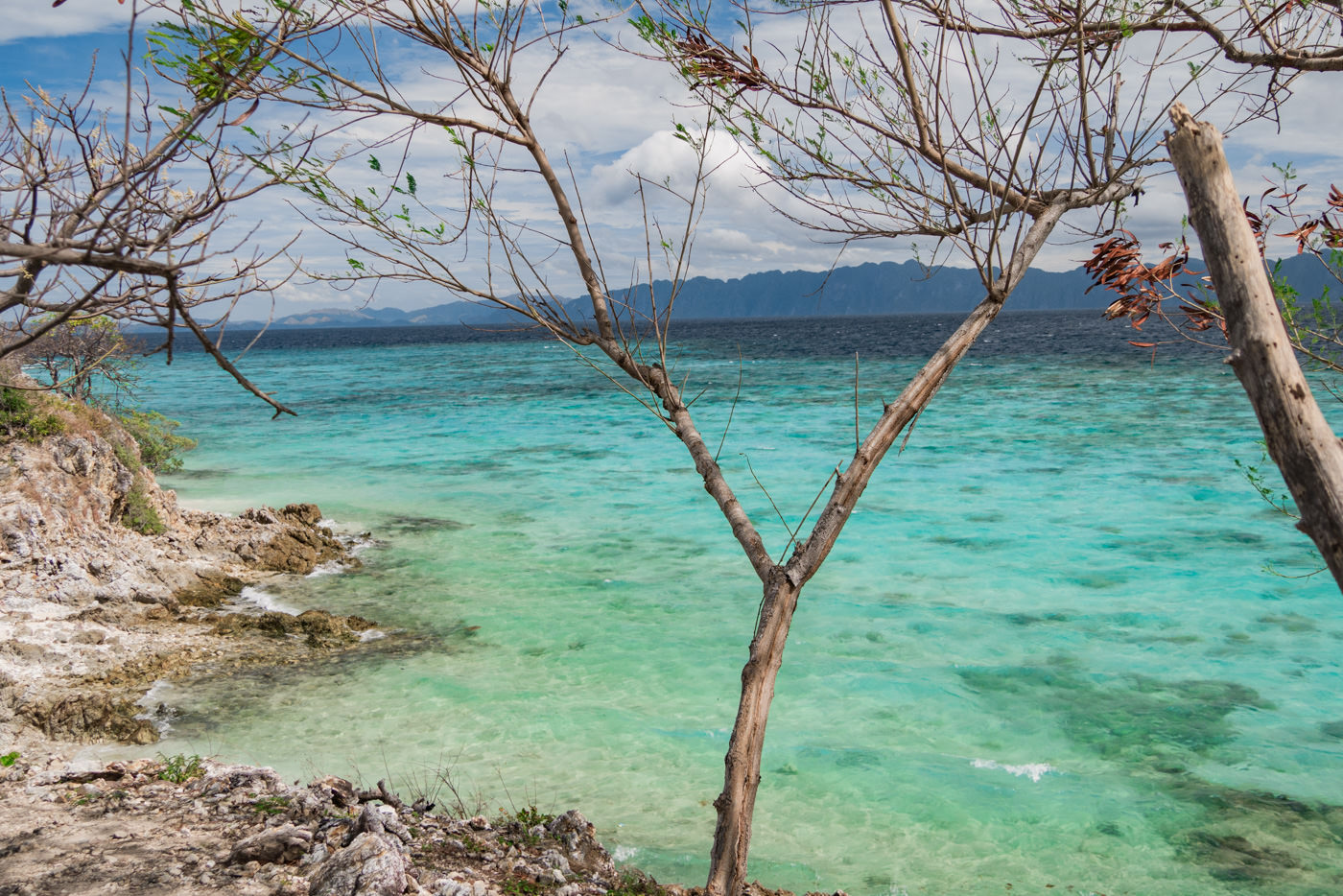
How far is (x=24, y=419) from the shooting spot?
10.3 metres

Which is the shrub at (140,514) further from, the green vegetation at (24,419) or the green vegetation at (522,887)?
the green vegetation at (522,887)

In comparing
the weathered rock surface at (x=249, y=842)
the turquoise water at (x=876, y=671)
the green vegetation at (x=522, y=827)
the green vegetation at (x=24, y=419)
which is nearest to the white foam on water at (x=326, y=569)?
the turquoise water at (x=876, y=671)

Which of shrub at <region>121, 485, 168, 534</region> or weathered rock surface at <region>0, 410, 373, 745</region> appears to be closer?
weathered rock surface at <region>0, 410, 373, 745</region>

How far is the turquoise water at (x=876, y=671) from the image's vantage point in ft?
22.6

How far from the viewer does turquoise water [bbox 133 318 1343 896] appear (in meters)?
6.90

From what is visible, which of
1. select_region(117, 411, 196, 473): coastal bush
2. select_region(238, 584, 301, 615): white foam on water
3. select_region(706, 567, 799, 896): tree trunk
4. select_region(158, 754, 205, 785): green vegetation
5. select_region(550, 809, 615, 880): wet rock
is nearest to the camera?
select_region(706, 567, 799, 896): tree trunk

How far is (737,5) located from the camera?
14.3 ft

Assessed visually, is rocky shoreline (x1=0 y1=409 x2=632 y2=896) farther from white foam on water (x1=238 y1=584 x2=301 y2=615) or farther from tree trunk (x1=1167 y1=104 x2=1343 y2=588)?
tree trunk (x1=1167 y1=104 x2=1343 y2=588)

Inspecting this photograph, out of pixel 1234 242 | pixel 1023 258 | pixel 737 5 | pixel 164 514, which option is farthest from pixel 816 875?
pixel 164 514

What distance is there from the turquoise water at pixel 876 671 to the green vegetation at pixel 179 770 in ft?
3.17

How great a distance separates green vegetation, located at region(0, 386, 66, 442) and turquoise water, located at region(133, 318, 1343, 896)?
11.8ft

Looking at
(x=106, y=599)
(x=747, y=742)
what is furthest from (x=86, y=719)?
(x=747, y=742)

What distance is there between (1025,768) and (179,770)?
6981 mm

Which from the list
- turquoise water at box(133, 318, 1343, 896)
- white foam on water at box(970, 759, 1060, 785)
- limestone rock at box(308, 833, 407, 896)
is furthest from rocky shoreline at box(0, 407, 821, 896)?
white foam on water at box(970, 759, 1060, 785)
